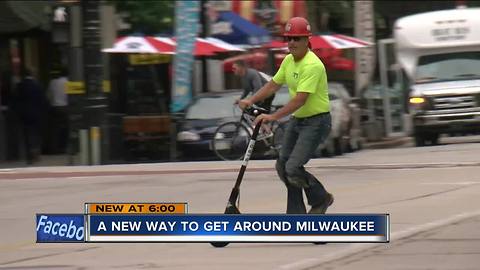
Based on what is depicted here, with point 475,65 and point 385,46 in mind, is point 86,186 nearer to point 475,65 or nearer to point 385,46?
point 475,65

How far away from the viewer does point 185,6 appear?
2138cm

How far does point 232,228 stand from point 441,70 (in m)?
15.2

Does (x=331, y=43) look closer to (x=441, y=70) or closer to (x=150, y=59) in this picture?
(x=441, y=70)

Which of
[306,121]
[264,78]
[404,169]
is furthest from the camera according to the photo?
[264,78]

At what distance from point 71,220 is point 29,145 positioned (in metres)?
13.0

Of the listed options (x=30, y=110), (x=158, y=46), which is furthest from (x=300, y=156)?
(x=158, y=46)

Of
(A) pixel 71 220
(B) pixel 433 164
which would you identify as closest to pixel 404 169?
(B) pixel 433 164

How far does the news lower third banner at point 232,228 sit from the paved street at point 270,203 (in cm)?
26

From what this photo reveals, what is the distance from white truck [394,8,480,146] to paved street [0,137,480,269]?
1426 mm

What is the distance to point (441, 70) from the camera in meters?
22.7

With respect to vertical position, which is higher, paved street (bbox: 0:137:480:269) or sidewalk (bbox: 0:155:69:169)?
paved street (bbox: 0:137:480:269)

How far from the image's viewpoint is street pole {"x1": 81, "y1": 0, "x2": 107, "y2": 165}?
19828 mm

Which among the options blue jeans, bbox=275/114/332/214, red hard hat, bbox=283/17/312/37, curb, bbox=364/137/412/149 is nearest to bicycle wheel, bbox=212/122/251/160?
curb, bbox=364/137/412/149

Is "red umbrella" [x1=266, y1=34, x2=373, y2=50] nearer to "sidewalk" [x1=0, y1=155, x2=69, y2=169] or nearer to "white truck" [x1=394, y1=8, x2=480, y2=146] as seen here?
"white truck" [x1=394, y1=8, x2=480, y2=146]
